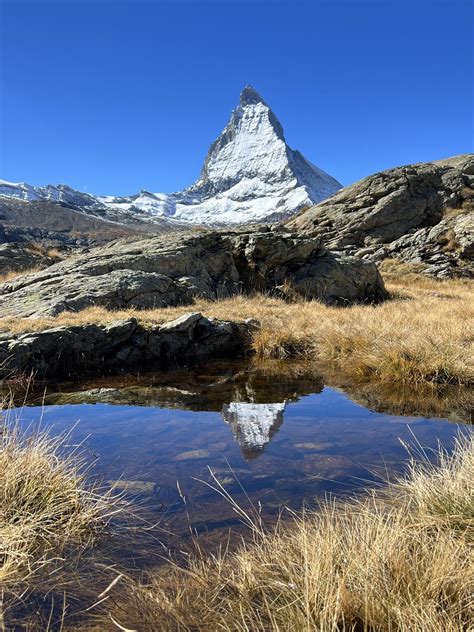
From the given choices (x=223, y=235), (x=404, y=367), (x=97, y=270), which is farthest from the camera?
(x=223, y=235)

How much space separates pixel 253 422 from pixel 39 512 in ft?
12.2

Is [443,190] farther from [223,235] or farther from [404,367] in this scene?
[404,367]

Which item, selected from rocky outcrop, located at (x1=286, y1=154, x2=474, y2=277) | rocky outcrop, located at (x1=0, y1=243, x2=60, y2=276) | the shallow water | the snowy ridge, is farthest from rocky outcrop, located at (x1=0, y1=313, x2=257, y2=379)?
rocky outcrop, located at (x1=286, y1=154, x2=474, y2=277)

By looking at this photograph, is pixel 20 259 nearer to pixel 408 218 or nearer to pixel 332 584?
pixel 332 584

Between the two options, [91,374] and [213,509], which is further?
[91,374]

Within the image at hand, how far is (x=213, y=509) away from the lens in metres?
4.07

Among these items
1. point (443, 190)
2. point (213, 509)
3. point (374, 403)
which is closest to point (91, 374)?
point (374, 403)

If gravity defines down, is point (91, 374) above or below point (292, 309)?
below

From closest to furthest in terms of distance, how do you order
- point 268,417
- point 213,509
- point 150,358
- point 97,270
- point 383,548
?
point 383,548, point 213,509, point 268,417, point 150,358, point 97,270

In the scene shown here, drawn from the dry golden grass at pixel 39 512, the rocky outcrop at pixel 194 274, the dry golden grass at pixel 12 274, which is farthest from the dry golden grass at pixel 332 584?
the dry golden grass at pixel 12 274

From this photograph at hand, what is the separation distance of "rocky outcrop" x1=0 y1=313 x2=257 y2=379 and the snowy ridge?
4159 mm

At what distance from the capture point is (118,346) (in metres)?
11.5

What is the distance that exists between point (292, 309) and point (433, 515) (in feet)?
41.3

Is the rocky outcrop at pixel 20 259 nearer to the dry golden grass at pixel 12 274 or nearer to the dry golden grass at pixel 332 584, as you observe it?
the dry golden grass at pixel 12 274
